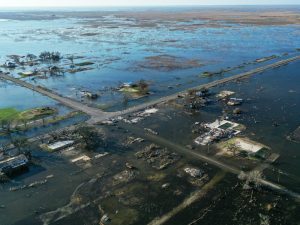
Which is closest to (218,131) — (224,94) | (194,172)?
(194,172)

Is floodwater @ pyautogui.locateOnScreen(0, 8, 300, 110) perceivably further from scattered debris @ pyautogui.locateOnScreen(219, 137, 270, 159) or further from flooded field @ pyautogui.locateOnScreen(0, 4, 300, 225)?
scattered debris @ pyautogui.locateOnScreen(219, 137, 270, 159)

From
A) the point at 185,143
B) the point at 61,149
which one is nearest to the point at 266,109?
the point at 185,143

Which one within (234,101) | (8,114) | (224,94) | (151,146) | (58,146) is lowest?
(8,114)

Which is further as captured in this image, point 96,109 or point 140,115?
point 96,109

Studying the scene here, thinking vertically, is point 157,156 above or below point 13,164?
below

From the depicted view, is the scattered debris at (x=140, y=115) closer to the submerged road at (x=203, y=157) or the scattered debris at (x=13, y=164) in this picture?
the submerged road at (x=203, y=157)

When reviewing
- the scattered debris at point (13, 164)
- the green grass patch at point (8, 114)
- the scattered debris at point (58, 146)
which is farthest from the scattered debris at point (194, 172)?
the green grass patch at point (8, 114)

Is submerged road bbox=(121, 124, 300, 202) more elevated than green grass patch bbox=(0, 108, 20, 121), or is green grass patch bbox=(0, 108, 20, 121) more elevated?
submerged road bbox=(121, 124, 300, 202)

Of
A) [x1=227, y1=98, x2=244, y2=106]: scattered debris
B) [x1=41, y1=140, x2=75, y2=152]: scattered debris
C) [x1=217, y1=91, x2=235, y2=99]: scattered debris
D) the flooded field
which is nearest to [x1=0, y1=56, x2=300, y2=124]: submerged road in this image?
the flooded field

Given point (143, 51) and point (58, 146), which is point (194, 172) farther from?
point (143, 51)
